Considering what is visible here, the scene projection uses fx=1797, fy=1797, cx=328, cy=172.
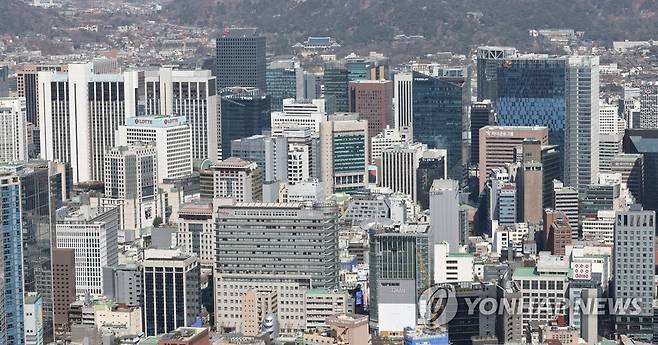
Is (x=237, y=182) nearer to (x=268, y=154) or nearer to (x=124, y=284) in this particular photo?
(x=268, y=154)

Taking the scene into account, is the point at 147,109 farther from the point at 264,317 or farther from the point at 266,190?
the point at 264,317

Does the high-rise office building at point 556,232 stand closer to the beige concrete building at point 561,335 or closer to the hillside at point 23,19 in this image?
the beige concrete building at point 561,335

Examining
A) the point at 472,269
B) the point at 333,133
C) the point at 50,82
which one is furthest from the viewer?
the point at 50,82

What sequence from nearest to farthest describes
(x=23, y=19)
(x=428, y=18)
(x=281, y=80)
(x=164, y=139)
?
1. (x=164, y=139)
2. (x=281, y=80)
3. (x=23, y=19)
4. (x=428, y=18)

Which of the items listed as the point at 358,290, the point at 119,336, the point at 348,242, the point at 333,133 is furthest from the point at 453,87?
the point at 119,336

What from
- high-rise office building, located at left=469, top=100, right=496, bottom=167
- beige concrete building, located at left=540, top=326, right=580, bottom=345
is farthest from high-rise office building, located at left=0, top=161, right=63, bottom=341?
high-rise office building, located at left=469, top=100, right=496, bottom=167

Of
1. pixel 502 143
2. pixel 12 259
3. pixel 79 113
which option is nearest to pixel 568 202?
pixel 502 143

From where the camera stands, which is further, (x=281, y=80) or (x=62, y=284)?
(x=281, y=80)
